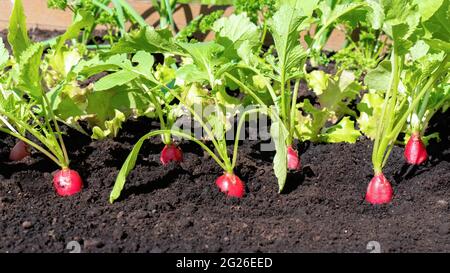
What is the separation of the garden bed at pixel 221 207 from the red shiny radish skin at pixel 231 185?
3 centimetres

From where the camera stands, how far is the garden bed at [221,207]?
1.96m

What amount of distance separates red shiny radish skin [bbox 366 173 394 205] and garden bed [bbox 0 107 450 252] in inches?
1.1

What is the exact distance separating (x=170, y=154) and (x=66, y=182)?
0.40 metres

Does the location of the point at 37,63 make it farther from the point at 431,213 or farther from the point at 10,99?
the point at 431,213

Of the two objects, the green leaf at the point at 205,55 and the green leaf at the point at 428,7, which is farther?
the green leaf at the point at 205,55

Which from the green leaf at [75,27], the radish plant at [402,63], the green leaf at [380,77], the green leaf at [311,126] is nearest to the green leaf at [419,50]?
the radish plant at [402,63]

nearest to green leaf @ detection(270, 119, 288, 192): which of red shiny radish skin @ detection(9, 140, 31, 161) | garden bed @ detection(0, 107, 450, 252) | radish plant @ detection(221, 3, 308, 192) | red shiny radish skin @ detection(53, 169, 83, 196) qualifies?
radish plant @ detection(221, 3, 308, 192)

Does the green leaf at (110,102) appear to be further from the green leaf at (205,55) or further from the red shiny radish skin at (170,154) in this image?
the green leaf at (205,55)

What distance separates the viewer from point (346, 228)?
2045mm

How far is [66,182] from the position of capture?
7.31 feet

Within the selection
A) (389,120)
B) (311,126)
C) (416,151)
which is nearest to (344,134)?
(311,126)

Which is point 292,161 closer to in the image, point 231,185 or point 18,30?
A: point 231,185

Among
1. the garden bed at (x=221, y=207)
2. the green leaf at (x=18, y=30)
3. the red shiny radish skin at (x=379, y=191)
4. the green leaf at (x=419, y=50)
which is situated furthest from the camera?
the green leaf at (x=419, y=50)
